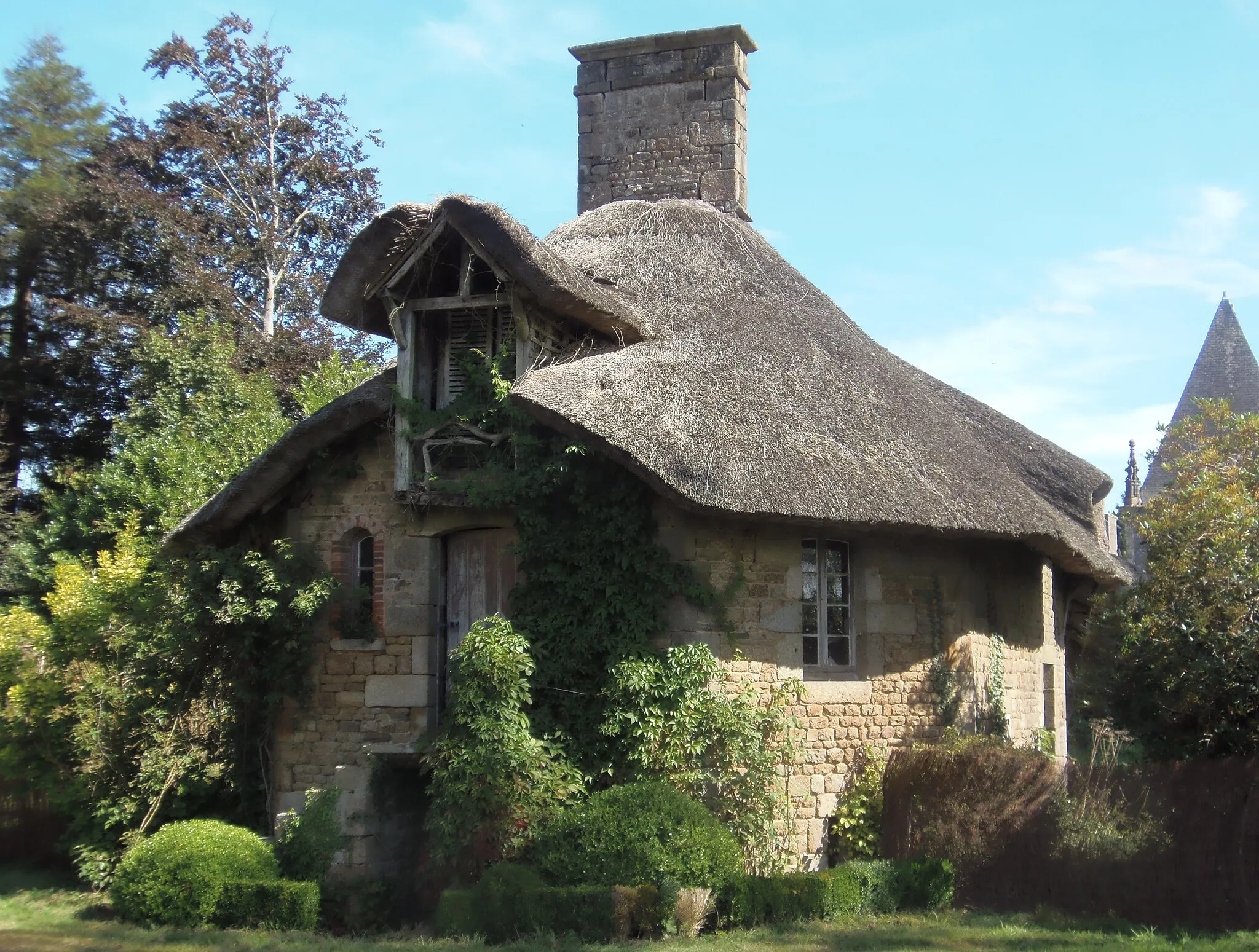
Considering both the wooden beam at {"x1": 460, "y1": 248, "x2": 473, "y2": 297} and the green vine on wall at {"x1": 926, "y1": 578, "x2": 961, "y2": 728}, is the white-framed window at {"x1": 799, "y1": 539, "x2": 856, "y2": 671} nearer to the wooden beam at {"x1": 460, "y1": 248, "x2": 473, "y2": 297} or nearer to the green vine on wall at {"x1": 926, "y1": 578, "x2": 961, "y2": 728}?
the green vine on wall at {"x1": 926, "y1": 578, "x2": 961, "y2": 728}

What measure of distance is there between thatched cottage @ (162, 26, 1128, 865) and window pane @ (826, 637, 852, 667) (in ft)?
0.07

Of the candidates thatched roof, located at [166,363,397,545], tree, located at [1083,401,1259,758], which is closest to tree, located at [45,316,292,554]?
thatched roof, located at [166,363,397,545]

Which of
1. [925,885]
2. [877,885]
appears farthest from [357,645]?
[925,885]

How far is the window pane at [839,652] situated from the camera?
11523 millimetres

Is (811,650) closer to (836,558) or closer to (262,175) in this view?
(836,558)

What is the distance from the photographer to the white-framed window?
11383 millimetres

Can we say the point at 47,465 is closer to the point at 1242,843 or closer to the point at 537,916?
the point at 537,916

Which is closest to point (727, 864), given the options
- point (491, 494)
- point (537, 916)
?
point (537, 916)

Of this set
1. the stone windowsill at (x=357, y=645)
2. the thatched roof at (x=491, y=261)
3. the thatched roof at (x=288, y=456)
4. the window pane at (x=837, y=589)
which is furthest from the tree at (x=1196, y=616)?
the thatched roof at (x=288, y=456)

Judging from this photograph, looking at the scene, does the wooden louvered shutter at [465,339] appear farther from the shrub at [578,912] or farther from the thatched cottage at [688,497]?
the shrub at [578,912]

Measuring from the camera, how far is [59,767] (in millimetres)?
13289

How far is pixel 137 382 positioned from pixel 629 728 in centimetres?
1421

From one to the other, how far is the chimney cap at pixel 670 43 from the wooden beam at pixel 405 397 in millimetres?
7248

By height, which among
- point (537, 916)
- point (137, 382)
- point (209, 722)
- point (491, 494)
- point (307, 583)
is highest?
point (137, 382)
